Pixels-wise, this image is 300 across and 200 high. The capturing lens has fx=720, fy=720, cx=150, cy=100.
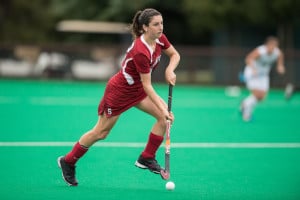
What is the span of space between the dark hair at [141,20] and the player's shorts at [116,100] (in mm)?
608

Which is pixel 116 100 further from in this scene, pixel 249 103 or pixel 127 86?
pixel 249 103

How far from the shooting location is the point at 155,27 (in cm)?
745

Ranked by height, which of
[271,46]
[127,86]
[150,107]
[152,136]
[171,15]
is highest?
[127,86]

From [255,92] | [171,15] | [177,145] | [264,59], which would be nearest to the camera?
[177,145]

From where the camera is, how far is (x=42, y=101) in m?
20.1

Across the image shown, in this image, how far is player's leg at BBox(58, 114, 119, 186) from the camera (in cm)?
780

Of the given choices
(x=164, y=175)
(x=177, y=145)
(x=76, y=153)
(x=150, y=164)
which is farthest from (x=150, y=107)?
(x=177, y=145)

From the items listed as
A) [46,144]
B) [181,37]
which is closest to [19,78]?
[181,37]

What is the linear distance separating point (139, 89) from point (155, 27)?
2.58 ft

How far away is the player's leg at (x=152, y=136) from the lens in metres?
8.01

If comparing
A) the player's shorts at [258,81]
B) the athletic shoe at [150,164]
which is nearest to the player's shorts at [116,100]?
the athletic shoe at [150,164]

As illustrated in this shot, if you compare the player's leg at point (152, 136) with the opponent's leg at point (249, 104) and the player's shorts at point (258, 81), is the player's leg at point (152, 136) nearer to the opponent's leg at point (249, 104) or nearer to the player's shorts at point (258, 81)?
the opponent's leg at point (249, 104)

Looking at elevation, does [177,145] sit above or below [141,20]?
below

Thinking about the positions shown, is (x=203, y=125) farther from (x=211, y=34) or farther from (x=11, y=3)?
(x=11, y=3)
